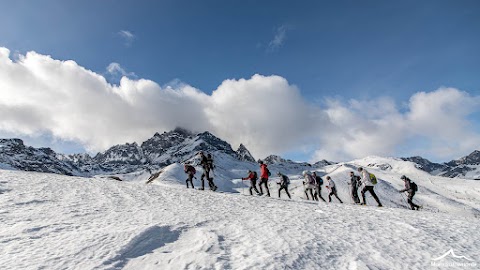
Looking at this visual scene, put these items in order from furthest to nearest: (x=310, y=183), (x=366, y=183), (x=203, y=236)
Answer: (x=310, y=183), (x=366, y=183), (x=203, y=236)

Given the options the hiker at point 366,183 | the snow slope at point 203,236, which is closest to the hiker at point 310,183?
the hiker at point 366,183

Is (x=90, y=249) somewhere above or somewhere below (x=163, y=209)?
below

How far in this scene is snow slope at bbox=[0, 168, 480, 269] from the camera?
25.7 ft

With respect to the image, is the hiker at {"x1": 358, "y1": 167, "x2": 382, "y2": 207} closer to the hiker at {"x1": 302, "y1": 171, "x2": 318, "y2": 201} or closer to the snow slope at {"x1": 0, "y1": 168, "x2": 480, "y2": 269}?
the hiker at {"x1": 302, "y1": 171, "x2": 318, "y2": 201}

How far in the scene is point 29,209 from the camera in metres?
12.0

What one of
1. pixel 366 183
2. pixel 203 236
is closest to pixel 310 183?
pixel 366 183

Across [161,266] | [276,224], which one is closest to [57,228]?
[161,266]

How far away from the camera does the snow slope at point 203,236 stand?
25.7ft

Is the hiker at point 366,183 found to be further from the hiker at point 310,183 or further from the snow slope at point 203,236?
the snow slope at point 203,236

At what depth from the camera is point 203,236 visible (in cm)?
974

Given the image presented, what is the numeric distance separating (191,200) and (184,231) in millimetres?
6495

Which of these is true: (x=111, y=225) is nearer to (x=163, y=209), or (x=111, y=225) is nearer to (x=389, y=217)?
(x=163, y=209)

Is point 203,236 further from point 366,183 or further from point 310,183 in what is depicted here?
point 310,183

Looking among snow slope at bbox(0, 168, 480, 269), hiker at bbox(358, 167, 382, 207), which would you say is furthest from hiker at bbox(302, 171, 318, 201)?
snow slope at bbox(0, 168, 480, 269)
